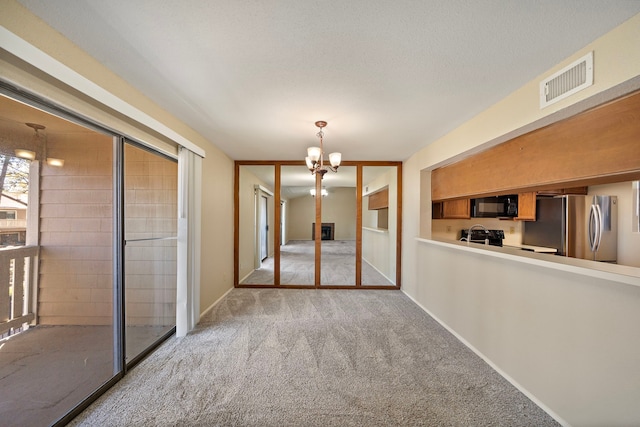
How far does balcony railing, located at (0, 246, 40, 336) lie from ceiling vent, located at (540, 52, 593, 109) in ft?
11.3

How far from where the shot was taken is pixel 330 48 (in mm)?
1587

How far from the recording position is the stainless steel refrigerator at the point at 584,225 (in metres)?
3.52

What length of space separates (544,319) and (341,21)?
7.85 ft

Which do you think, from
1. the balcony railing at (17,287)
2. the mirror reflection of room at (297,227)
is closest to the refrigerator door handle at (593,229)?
the mirror reflection of room at (297,227)

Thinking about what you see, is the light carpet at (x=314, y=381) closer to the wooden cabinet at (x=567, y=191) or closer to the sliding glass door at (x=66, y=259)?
the sliding glass door at (x=66, y=259)

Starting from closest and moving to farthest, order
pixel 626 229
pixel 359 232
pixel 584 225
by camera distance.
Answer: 1. pixel 626 229
2. pixel 584 225
3. pixel 359 232

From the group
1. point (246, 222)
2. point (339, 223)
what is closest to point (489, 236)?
point (246, 222)

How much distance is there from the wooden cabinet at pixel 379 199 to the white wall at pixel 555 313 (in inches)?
98.4

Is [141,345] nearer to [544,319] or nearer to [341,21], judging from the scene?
[341,21]

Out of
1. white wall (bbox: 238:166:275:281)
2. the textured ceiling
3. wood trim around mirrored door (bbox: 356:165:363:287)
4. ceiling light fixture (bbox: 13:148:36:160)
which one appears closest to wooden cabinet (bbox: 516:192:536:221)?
the textured ceiling

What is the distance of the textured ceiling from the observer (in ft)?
4.25

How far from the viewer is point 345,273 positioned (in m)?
5.73

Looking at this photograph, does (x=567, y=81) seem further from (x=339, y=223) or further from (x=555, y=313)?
(x=339, y=223)

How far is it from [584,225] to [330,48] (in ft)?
14.1
